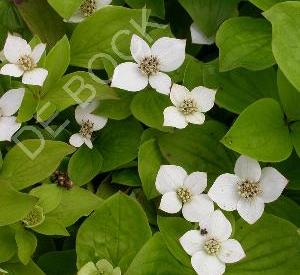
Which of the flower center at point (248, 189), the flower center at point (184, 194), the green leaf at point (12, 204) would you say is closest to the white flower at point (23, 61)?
the green leaf at point (12, 204)

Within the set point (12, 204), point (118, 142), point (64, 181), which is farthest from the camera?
point (118, 142)

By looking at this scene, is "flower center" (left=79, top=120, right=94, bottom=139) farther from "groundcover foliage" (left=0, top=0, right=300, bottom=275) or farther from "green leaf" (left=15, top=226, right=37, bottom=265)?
"green leaf" (left=15, top=226, right=37, bottom=265)

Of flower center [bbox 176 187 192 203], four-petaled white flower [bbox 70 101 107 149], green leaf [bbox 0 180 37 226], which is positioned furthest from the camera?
four-petaled white flower [bbox 70 101 107 149]

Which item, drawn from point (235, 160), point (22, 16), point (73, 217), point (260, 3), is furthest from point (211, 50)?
point (73, 217)

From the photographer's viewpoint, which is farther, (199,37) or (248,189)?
(199,37)

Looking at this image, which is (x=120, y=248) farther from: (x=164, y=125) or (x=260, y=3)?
(x=260, y=3)

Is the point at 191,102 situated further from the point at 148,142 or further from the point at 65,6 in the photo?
the point at 65,6

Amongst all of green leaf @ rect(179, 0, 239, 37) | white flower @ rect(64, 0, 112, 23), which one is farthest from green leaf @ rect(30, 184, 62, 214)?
green leaf @ rect(179, 0, 239, 37)

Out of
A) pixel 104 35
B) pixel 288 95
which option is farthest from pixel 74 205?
pixel 288 95
